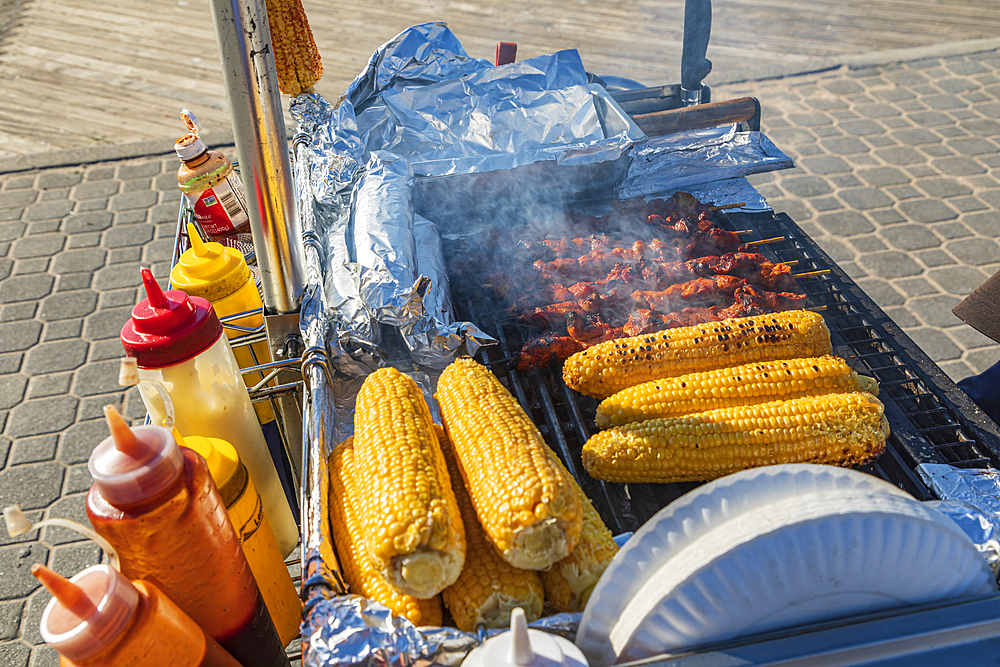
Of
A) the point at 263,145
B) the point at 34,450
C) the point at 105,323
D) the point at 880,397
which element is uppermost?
the point at 263,145

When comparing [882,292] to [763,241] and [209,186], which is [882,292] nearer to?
[763,241]

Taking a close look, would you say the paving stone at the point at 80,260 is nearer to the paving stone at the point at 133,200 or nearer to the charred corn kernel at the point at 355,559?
the paving stone at the point at 133,200

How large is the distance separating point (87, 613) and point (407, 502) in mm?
754

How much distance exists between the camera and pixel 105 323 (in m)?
5.72

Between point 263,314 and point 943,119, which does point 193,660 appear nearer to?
point 263,314

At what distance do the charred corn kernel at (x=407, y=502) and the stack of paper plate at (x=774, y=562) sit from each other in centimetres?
44

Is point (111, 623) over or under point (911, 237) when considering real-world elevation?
over

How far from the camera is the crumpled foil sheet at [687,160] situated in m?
3.89

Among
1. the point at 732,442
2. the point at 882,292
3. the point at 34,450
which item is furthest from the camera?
the point at 882,292

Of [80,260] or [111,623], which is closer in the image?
[111,623]

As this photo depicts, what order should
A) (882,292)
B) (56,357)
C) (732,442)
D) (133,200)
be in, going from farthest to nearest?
(133,200) < (882,292) < (56,357) < (732,442)

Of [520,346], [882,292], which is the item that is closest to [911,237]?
[882,292]

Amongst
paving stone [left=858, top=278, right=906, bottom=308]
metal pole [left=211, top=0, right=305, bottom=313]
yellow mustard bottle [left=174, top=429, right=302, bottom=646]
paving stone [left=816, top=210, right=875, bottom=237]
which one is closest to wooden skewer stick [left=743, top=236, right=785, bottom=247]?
metal pole [left=211, top=0, right=305, bottom=313]

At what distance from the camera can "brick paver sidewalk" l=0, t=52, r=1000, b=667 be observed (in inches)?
178
